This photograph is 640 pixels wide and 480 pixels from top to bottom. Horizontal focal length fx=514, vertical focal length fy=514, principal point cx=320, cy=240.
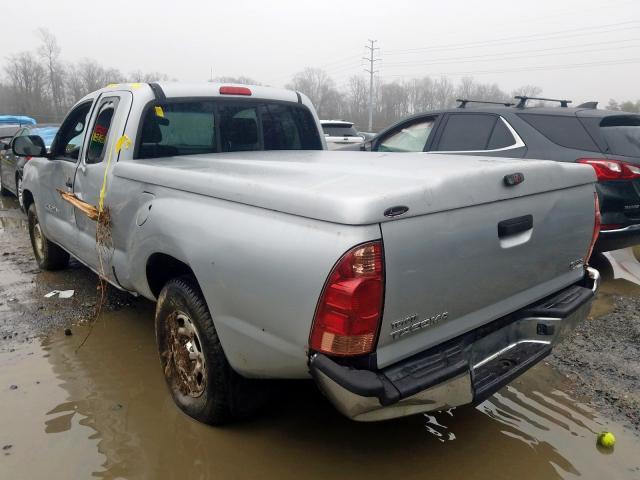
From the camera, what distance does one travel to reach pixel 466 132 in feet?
19.3

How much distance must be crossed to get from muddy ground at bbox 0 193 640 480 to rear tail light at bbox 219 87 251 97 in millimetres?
2048

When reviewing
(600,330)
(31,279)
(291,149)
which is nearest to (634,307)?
(600,330)

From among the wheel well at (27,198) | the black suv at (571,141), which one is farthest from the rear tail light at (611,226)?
the wheel well at (27,198)

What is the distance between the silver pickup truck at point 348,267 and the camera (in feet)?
6.32

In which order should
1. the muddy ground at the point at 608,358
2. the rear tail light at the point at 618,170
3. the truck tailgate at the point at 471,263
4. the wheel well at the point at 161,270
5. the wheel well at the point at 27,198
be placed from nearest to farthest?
the truck tailgate at the point at 471,263
the wheel well at the point at 161,270
the muddy ground at the point at 608,358
the rear tail light at the point at 618,170
the wheel well at the point at 27,198

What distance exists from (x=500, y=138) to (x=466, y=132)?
1.43 ft

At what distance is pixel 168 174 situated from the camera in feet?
9.34

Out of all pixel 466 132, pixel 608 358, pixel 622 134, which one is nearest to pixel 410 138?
pixel 466 132

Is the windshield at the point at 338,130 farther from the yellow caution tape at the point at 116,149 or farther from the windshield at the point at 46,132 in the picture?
Result: the yellow caution tape at the point at 116,149

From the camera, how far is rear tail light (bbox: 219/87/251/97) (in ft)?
13.3

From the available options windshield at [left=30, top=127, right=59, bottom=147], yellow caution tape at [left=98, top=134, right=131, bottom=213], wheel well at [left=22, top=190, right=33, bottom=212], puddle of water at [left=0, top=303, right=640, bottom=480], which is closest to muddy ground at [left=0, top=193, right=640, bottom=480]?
puddle of water at [left=0, top=303, right=640, bottom=480]

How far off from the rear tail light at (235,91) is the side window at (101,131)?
2.63 ft

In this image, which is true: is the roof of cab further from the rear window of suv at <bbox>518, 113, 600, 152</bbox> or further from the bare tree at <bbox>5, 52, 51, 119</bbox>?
the bare tree at <bbox>5, 52, 51, 119</bbox>

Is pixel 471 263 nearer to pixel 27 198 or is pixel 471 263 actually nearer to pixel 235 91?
pixel 235 91
